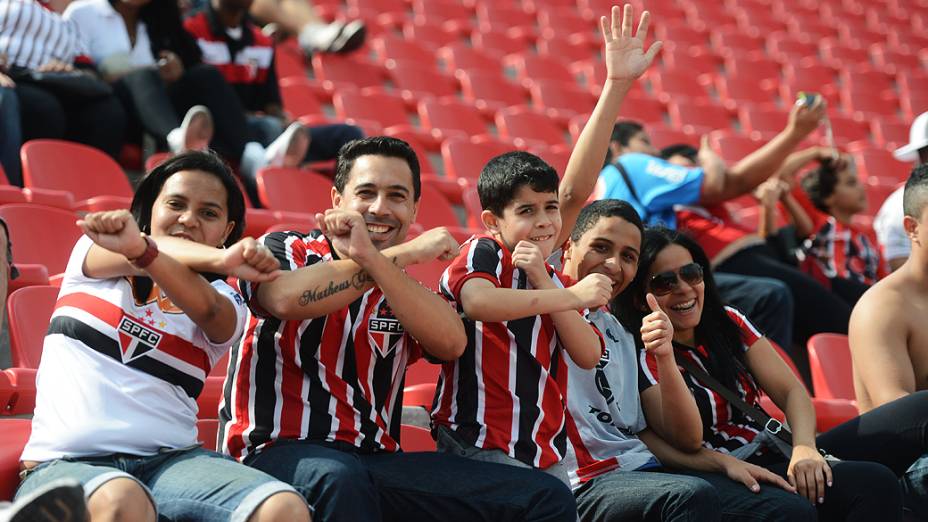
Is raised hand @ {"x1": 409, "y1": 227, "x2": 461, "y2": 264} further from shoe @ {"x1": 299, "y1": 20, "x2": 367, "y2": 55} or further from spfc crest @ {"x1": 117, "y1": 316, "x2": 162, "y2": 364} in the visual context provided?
shoe @ {"x1": 299, "y1": 20, "x2": 367, "y2": 55}

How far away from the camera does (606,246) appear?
304 centimetres

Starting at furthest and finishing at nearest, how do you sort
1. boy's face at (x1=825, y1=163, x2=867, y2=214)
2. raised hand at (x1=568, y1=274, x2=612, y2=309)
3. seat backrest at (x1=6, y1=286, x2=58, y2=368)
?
1. boy's face at (x1=825, y1=163, x2=867, y2=214)
2. seat backrest at (x1=6, y1=286, x2=58, y2=368)
3. raised hand at (x1=568, y1=274, x2=612, y2=309)

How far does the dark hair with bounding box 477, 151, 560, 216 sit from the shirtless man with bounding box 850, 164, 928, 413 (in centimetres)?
110

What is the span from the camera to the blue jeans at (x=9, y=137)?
14.7ft

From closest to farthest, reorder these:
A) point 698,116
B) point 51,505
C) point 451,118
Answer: point 51,505 → point 451,118 → point 698,116

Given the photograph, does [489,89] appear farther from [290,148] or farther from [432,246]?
[432,246]

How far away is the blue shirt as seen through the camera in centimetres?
433

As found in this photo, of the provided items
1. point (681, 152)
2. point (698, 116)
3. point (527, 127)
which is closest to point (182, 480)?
point (681, 152)

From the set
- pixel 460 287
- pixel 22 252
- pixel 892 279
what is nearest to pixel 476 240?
pixel 460 287

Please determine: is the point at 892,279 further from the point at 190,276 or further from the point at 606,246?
the point at 190,276

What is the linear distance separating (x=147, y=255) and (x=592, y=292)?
93 cm

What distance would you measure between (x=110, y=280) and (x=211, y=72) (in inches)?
121

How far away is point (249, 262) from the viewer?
2.29 metres

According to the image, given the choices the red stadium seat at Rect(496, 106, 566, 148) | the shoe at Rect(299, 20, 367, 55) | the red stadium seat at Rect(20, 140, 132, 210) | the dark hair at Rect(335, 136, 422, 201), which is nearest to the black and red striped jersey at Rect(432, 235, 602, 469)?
the dark hair at Rect(335, 136, 422, 201)
